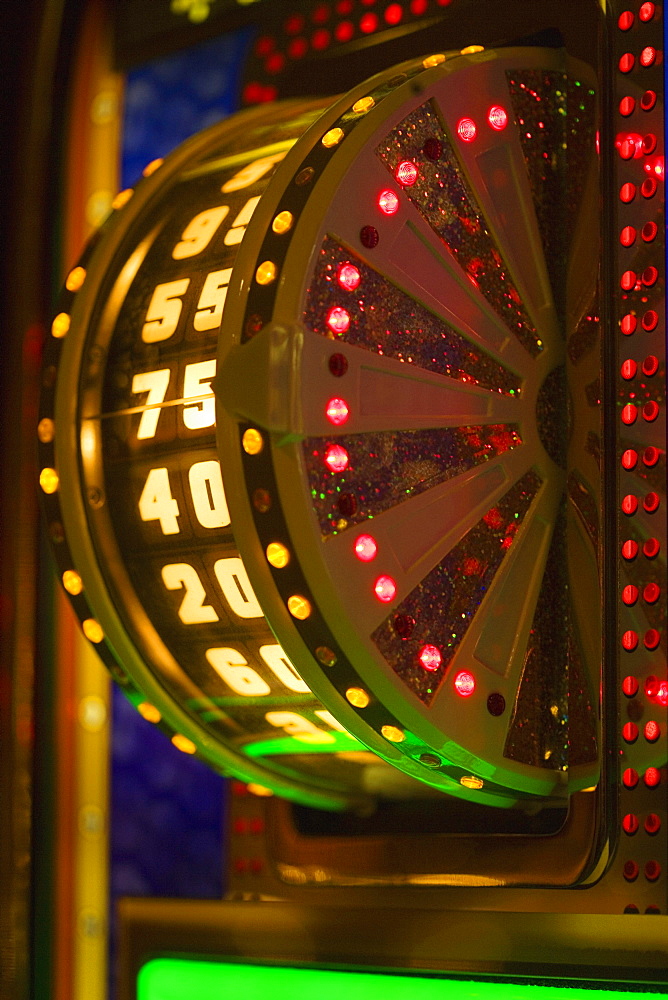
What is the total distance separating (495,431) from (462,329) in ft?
0.36

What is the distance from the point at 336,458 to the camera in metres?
1.24

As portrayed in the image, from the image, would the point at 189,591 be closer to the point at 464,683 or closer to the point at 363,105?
the point at 464,683

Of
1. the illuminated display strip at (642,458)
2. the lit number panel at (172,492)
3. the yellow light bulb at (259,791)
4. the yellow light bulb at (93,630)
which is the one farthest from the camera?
the yellow light bulb at (259,791)

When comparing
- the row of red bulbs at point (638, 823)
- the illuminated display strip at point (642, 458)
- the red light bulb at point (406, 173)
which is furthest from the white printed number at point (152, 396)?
the row of red bulbs at point (638, 823)

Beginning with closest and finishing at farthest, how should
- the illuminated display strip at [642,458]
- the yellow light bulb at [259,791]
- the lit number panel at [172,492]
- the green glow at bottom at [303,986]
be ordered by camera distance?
the green glow at bottom at [303,986], the illuminated display strip at [642,458], the lit number panel at [172,492], the yellow light bulb at [259,791]

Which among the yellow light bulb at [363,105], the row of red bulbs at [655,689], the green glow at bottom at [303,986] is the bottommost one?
the green glow at bottom at [303,986]

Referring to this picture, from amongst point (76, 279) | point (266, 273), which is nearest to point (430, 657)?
point (266, 273)

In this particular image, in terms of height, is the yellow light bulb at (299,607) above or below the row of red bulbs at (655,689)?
above

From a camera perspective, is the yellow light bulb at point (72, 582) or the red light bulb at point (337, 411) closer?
the red light bulb at point (337, 411)

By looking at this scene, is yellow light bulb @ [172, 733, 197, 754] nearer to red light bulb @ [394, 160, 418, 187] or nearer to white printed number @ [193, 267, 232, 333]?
white printed number @ [193, 267, 232, 333]

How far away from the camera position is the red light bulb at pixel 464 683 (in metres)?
1.30

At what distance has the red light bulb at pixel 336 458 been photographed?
48.7 inches

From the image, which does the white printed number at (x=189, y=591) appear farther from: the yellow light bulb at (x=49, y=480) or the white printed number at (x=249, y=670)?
the yellow light bulb at (x=49, y=480)

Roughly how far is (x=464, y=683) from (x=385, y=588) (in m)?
0.13
